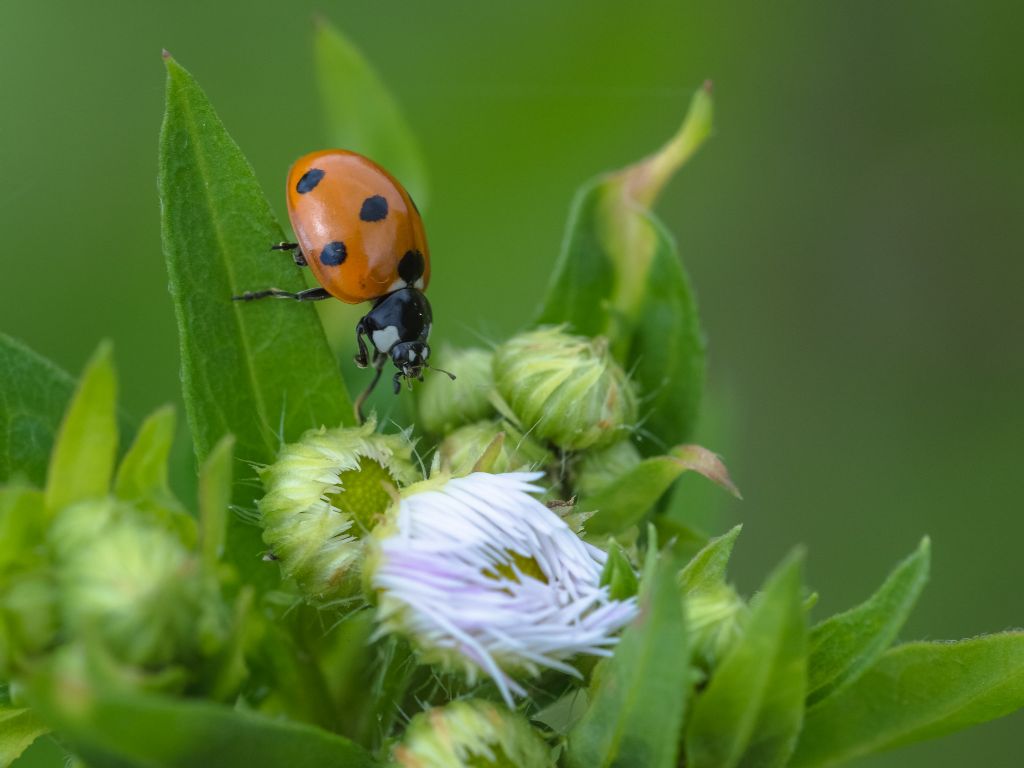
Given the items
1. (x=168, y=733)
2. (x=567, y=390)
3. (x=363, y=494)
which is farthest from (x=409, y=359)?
(x=168, y=733)

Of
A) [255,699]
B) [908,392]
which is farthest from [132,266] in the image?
[908,392]

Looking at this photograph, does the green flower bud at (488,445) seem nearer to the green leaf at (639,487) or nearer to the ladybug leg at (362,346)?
the green leaf at (639,487)

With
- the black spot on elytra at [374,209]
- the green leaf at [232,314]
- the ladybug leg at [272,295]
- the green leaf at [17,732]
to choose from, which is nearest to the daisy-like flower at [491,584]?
the green leaf at [232,314]

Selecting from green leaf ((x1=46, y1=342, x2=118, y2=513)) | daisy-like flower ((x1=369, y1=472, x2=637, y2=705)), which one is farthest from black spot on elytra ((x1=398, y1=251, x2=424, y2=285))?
green leaf ((x1=46, y1=342, x2=118, y2=513))

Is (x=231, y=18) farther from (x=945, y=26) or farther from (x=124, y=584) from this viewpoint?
(x=124, y=584)

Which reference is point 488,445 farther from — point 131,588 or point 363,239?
point 363,239

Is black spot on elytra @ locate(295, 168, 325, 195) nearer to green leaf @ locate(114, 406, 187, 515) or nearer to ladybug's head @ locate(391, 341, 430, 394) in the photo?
ladybug's head @ locate(391, 341, 430, 394)
